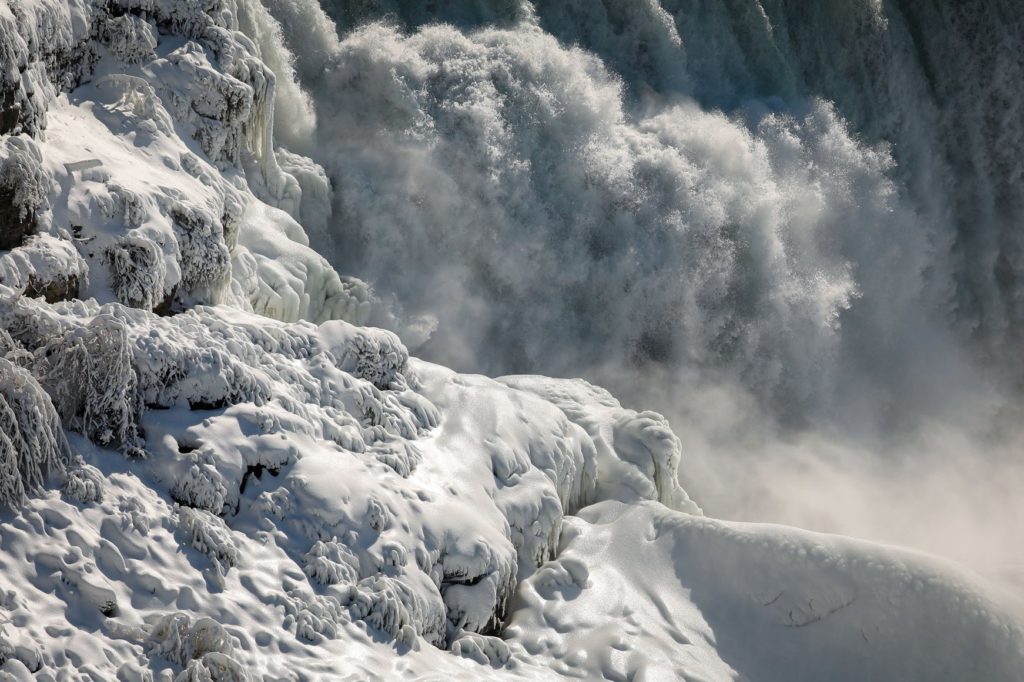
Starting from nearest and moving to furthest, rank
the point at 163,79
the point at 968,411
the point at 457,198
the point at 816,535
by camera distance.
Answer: the point at 816,535 → the point at 163,79 → the point at 457,198 → the point at 968,411

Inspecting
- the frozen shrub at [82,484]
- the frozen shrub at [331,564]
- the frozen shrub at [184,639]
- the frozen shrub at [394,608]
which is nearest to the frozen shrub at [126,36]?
the frozen shrub at [82,484]

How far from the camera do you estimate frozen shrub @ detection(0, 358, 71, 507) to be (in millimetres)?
3464

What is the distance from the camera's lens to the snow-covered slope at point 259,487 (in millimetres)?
3643

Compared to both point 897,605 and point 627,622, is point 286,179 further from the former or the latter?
point 897,605

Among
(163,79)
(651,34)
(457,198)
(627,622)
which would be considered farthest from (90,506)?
(651,34)

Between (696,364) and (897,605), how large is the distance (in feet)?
19.8

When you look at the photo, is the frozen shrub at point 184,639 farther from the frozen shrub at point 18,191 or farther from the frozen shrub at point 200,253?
the frozen shrub at point 200,253

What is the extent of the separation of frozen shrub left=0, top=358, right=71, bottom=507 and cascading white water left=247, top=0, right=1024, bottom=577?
218 inches

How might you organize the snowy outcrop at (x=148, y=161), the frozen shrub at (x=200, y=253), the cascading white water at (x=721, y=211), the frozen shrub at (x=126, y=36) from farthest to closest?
1. the cascading white water at (x=721, y=211)
2. the frozen shrub at (x=126, y=36)
3. the frozen shrub at (x=200, y=253)
4. the snowy outcrop at (x=148, y=161)

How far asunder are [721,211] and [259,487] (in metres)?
7.70

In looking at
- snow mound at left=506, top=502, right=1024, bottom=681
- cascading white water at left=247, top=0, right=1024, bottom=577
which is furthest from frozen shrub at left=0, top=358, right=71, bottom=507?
cascading white water at left=247, top=0, right=1024, bottom=577

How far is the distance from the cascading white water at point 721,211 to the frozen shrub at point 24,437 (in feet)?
18.2

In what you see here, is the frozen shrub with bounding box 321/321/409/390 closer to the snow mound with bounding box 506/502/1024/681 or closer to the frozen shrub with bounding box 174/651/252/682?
the snow mound with bounding box 506/502/1024/681

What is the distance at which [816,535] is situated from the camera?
566cm
